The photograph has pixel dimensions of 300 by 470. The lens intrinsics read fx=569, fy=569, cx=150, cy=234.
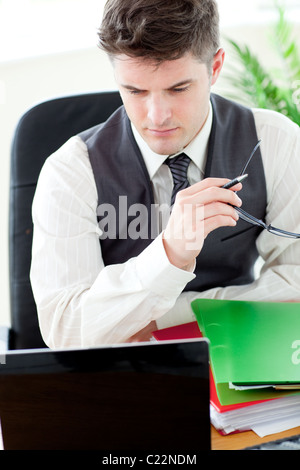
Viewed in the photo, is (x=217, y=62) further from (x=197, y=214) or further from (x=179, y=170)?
(x=197, y=214)

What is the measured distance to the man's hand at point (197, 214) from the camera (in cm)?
94

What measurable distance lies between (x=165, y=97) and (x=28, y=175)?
1.41 feet

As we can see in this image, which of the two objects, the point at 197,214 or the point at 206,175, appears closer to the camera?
the point at 197,214

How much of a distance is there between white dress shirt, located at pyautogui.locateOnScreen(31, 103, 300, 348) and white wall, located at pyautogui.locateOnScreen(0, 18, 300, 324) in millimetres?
1234

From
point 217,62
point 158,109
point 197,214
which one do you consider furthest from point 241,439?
point 217,62

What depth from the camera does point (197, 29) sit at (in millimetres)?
1067

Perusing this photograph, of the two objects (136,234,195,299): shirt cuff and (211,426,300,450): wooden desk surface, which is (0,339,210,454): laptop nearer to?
(211,426,300,450): wooden desk surface

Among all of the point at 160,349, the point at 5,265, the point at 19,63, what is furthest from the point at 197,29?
the point at 5,265

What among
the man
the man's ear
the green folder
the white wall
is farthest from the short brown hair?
the white wall

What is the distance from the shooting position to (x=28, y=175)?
1.35m

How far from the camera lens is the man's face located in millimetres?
1047
